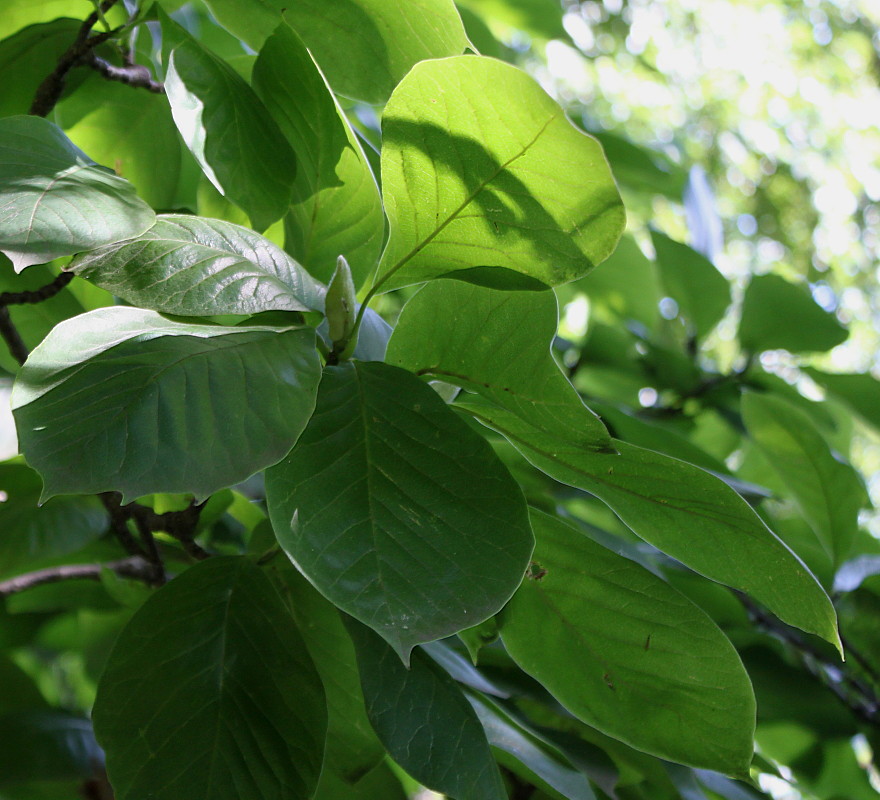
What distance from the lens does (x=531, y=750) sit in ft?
1.52

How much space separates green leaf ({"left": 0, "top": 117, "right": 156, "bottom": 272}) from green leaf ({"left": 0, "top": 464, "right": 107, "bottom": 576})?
0.26m

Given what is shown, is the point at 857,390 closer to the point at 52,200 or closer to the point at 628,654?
the point at 628,654

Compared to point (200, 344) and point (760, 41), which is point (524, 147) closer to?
point (200, 344)

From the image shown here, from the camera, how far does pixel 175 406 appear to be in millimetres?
309

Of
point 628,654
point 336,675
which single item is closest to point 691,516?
point 628,654

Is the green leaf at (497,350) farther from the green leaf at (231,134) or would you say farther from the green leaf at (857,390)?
the green leaf at (857,390)

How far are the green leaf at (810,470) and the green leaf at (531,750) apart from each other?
1.14ft

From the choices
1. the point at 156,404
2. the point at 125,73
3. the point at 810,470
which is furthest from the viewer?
the point at 810,470

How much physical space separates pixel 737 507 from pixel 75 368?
0.29m

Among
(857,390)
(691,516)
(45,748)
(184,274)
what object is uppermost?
(184,274)

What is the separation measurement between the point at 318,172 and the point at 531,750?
1.13 ft

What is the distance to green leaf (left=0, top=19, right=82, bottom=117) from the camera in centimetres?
50

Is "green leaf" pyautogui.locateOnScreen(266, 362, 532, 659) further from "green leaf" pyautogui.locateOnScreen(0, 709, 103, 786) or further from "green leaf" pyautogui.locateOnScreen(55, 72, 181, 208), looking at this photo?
"green leaf" pyautogui.locateOnScreen(0, 709, 103, 786)

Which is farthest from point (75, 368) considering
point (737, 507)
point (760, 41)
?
point (760, 41)
